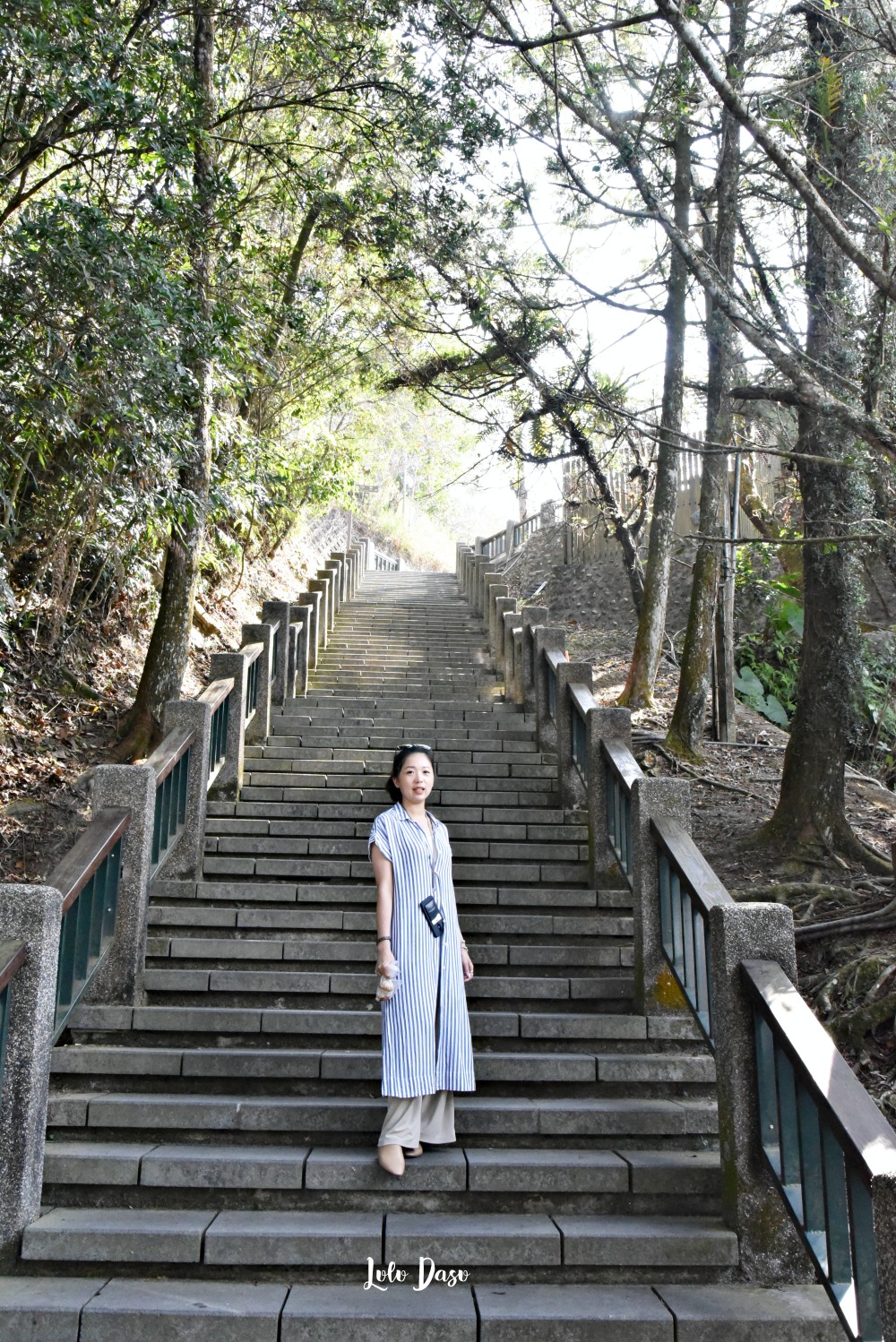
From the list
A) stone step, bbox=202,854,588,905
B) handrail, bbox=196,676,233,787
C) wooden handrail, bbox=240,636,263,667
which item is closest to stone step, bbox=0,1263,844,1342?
stone step, bbox=202,854,588,905

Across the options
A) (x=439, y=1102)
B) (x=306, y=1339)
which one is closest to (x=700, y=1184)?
(x=439, y=1102)

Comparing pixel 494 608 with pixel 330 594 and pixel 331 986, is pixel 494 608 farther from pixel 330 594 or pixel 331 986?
pixel 331 986

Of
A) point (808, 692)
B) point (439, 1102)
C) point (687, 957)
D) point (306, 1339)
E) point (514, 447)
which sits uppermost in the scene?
point (514, 447)

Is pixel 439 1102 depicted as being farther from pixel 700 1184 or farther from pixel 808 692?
pixel 808 692

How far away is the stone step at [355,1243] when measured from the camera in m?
3.60

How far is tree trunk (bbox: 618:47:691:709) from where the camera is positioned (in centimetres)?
1209

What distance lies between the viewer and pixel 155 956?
18.2 feet

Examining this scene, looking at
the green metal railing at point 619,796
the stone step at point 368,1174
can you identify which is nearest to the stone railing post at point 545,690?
the green metal railing at point 619,796

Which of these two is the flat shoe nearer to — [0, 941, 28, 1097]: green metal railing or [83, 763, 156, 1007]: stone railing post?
[0, 941, 28, 1097]: green metal railing

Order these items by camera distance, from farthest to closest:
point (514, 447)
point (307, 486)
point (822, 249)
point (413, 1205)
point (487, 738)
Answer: point (307, 486)
point (514, 447)
point (487, 738)
point (822, 249)
point (413, 1205)

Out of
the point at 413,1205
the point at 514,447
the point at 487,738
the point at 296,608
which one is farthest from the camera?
the point at 514,447

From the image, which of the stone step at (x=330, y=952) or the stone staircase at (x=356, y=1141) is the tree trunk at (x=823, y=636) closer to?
the stone staircase at (x=356, y=1141)

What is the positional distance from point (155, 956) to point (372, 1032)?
1.40m

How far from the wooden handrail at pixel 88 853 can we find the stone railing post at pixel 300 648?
18.0 feet
